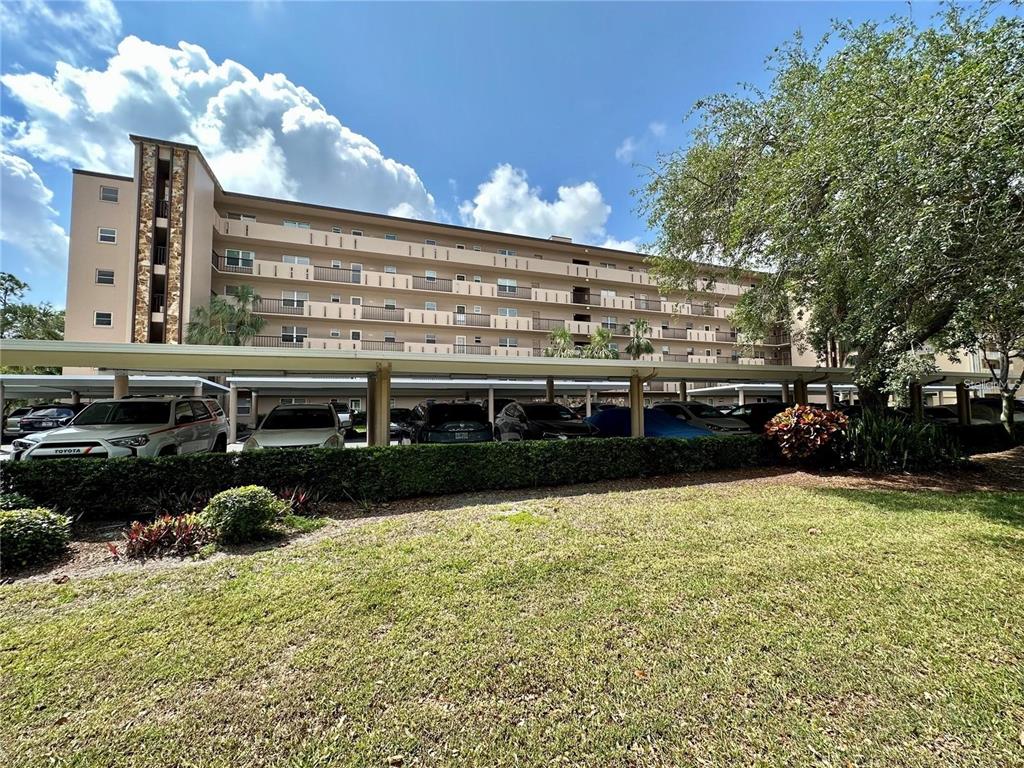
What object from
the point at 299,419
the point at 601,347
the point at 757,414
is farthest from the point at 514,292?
the point at 299,419

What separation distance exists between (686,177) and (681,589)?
11.0m

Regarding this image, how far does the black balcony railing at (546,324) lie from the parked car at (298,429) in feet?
77.2

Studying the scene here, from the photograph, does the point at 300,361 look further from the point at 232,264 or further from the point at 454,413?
the point at 232,264

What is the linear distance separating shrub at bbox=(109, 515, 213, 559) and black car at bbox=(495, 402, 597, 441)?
6.92 m

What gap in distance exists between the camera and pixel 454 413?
452 inches

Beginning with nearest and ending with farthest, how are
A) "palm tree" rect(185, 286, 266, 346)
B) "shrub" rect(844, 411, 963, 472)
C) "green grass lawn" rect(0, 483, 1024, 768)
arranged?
"green grass lawn" rect(0, 483, 1024, 768) → "shrub" rect(844, 411, 963, 472) → "palm tree" rect(185, 286, 266, 346)

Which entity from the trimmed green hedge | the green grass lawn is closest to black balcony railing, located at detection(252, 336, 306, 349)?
the trimmed green hedge

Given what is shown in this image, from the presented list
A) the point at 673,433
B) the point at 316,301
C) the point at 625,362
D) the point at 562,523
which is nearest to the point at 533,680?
the point at 562,523

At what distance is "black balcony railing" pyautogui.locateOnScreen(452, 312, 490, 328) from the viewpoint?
97.0ft

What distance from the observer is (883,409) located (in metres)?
10.5

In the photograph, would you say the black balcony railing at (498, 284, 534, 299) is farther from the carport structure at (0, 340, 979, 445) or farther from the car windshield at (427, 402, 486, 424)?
the carport structure at (0, 340, 979, 445)

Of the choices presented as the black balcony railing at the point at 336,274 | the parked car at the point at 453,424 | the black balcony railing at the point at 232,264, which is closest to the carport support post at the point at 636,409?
the parked car at the point at 453,424

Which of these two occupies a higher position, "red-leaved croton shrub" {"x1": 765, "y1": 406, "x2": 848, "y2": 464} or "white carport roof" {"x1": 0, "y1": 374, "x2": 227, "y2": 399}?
"white carport roof" {"x1": 0, "y1": 374, "x2": 227, "y2": 399}

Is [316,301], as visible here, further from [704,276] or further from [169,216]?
[704,276]
